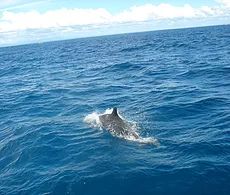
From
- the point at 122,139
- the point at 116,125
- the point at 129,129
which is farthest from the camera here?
the point at 116,125

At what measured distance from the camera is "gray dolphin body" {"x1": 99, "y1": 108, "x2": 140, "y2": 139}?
21348 mm

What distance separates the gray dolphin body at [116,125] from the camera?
2135 centimetres

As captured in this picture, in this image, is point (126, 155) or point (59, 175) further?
point (126, 155)

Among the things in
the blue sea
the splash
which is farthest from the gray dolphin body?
the blue sea

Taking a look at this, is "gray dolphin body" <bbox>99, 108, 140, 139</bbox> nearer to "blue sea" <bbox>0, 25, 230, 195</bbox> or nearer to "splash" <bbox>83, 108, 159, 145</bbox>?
"splash" <bbox>83, 108, 159, 145</bbox>

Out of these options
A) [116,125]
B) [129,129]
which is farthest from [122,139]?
[116,125]

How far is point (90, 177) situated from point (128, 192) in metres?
2.27

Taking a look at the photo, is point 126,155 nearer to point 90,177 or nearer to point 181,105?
point 90,177

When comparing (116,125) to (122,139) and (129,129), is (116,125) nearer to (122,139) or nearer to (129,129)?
(129,129)

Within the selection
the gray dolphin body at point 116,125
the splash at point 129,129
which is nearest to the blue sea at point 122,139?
the splash at point 129,129

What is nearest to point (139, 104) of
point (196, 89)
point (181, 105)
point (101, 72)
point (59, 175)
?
point (181, 105)

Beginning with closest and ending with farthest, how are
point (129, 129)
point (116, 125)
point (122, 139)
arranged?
point (122, 139) < point (129, 129) < point (116, 125)

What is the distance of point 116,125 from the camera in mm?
22562

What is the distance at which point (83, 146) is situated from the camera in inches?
817
